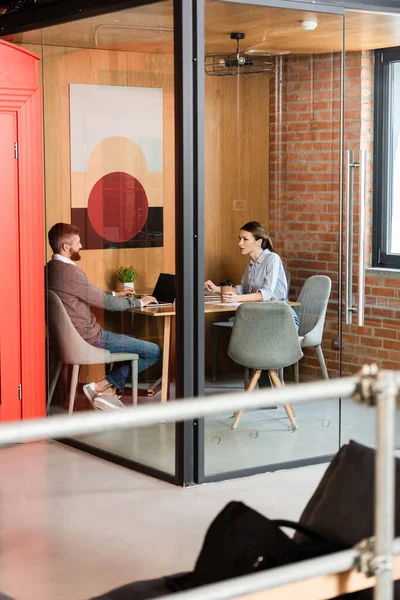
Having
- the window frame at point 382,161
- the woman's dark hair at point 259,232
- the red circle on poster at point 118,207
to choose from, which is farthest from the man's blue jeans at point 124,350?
the window frame at point 382,161

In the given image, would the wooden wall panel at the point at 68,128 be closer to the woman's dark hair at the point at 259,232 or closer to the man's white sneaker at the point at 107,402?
the woman's dark hair at the point at 259,232

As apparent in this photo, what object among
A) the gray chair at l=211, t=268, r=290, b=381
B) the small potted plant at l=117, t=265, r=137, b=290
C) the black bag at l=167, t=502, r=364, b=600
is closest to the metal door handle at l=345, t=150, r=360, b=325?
the gray chair at l=211, t=268, r=290, b=381

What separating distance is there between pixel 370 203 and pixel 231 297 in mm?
1112

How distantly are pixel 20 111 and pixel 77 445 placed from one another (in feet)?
6.18

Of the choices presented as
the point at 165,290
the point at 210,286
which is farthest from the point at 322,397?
the point at 165,290

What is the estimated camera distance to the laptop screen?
5.01 m

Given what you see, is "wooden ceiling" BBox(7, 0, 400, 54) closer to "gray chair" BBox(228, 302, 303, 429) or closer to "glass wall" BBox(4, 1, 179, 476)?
"glass wall" BBox(4, 1, 179, 476)

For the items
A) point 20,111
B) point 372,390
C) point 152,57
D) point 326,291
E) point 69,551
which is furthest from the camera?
point 20,111

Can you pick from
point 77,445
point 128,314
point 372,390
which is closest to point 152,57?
point 128,314

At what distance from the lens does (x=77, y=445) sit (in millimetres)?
5676

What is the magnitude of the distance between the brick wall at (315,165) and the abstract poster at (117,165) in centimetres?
59

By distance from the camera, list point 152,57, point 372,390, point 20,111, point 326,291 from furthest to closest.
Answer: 1. point 20,111
2. point 326,291
3. point 152,57
4. point 372,390

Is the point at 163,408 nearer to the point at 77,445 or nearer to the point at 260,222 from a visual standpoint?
the point at 260,222

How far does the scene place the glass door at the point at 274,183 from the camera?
16.2 ft
